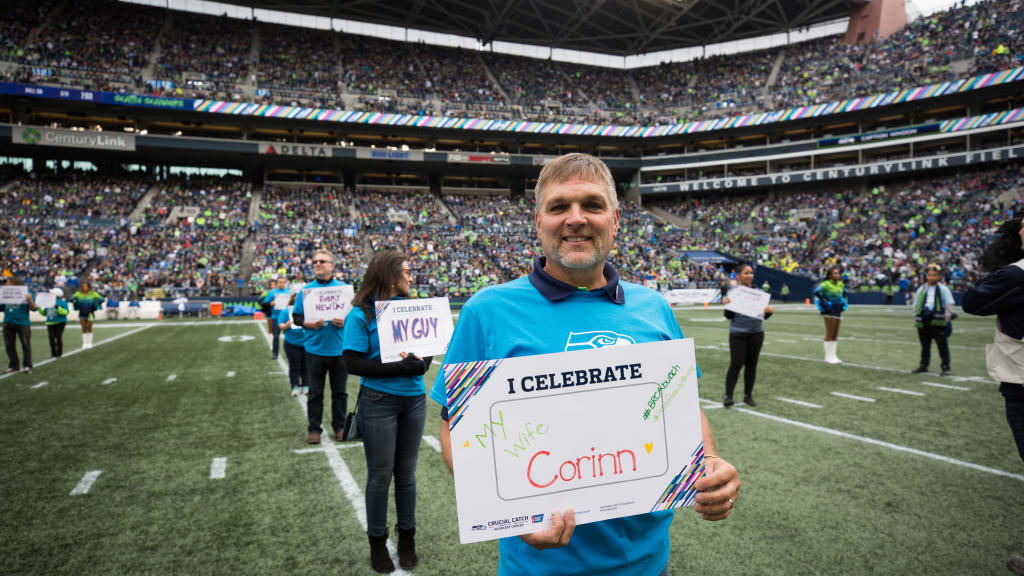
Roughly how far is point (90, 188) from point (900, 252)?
56.9 m

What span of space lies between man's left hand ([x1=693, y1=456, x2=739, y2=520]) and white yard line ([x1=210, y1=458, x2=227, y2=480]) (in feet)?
17.4

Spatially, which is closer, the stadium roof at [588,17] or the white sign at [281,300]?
the white sign at [281,300]

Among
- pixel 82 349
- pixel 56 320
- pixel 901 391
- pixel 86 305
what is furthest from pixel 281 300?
pixel 901 391

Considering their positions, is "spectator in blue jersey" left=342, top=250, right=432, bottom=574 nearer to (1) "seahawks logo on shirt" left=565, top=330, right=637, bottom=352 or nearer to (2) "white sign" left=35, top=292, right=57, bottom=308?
(1) "seahawks logo on shirt" left=565, top=330, right=637, bottom=352

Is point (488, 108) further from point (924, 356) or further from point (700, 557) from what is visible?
point (700, 557)

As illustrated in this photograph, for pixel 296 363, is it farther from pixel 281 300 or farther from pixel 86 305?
pixel 86 305

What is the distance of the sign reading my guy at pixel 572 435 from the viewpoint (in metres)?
1.49

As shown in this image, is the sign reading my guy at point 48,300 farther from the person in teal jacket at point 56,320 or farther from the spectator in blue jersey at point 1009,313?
the spectator in blue jersey at point 1009,313

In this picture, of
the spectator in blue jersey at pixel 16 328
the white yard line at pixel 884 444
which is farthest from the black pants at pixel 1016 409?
the spectator in blue jersey at pixel 16 328

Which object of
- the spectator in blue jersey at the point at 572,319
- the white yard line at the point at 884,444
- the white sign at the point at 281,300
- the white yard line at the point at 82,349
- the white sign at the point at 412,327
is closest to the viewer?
the spectator in blue jersey at the point at 572,319

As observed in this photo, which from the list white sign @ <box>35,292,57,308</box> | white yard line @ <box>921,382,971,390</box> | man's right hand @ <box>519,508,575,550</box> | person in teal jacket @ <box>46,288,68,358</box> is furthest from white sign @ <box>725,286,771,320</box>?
white sign @ <box>35,292,57,308</box>

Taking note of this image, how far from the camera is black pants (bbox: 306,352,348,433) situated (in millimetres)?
6141

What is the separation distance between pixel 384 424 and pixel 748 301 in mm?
6065

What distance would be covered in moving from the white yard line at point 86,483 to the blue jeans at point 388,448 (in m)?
3.31
